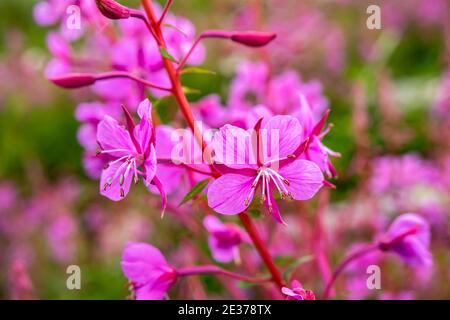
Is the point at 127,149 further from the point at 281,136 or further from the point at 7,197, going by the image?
the point at 7,197

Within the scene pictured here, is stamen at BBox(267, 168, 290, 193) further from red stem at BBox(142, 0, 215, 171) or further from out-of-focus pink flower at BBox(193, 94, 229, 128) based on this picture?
out-of-focus pink flower at BBox(193, 94, 229, 128)

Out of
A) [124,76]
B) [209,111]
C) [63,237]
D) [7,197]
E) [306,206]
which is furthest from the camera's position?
[7,197]

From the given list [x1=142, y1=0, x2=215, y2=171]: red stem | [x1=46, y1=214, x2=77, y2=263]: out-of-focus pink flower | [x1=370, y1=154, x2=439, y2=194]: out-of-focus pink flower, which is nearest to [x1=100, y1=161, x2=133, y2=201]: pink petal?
[x1=142, y1=0, x2=215, y2=171]: red stem

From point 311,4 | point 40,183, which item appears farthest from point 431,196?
point 311,4

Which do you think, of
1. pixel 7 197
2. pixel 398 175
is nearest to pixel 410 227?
pixel 398 175

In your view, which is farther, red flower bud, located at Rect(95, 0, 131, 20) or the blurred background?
the blurred background

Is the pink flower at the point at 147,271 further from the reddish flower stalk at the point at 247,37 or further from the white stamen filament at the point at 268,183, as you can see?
the reddish flower stalk at the point at 247,37
